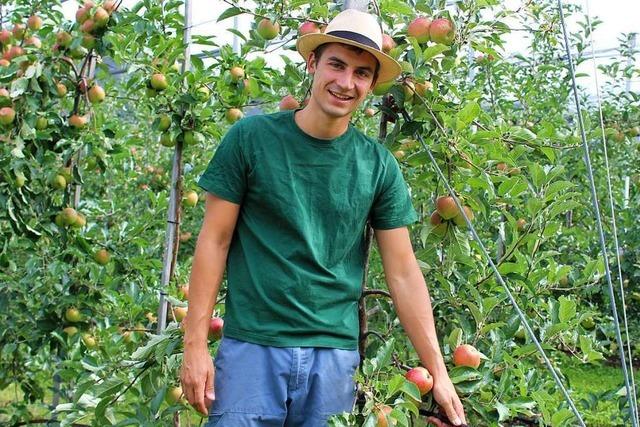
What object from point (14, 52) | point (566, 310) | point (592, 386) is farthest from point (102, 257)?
point (592, 386)

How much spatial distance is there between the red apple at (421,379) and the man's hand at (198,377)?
37 cm

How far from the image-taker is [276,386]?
1523mm

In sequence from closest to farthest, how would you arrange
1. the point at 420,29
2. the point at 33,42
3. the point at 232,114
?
the point at 420,29 < the point at 232,114 < the point at 33,42

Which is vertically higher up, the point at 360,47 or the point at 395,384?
the point at 360,47

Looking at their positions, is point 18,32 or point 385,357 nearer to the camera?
point 385,357

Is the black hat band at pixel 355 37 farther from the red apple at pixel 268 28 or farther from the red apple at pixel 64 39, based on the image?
the red apple at pixel 64 39

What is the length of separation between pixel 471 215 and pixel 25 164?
1565 mm

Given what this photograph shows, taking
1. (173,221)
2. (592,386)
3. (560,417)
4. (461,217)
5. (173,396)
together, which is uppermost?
(461,217)

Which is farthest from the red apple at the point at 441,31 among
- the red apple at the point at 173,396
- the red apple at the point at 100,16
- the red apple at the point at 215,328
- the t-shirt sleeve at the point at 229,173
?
the red apple at the point at 100,16

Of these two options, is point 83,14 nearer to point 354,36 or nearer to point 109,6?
point 109,6

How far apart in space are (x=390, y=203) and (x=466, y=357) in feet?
1.12

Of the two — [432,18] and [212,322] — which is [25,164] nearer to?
[212,322]

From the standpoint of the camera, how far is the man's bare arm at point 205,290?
156 centimetres

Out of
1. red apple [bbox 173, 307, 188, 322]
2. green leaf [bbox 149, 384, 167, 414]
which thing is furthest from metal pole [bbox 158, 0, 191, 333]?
green leaf [bbox 149, 384, 167, 414]
